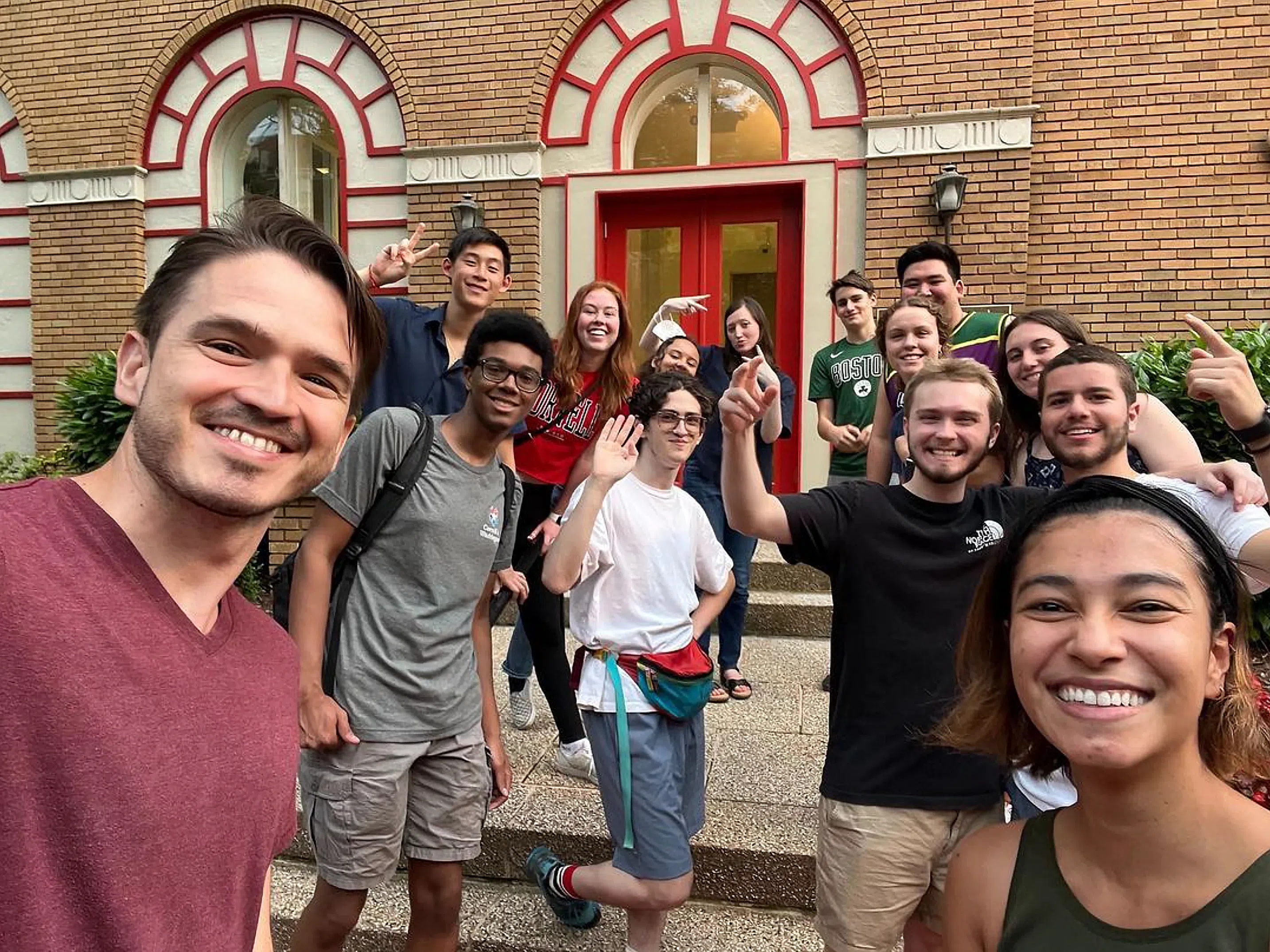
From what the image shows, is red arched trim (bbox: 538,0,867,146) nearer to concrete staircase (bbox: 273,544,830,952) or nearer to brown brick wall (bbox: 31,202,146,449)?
brown brick wall (bbox: 31,202,146,449)

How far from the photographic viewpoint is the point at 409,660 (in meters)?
2.13

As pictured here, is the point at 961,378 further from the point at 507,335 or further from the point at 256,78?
the point at 256,78

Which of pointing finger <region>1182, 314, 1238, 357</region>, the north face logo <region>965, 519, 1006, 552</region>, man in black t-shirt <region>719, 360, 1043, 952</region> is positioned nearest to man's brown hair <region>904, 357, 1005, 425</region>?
man in black t-shirt <region>719, 360, 1043, 952</region>

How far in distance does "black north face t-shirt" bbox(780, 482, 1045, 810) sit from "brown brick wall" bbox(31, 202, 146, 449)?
26.0 feet

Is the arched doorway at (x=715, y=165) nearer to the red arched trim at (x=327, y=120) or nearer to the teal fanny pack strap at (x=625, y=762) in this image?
the red arched trim at (x=327, y=120)

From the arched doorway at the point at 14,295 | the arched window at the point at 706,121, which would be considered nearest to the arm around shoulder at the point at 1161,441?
the arched window at the point at 706,121

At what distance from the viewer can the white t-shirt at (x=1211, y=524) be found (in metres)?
1.88

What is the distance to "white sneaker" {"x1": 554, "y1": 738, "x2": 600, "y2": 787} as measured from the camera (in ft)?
11.0

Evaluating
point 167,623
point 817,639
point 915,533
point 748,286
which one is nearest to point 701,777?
point 915,533

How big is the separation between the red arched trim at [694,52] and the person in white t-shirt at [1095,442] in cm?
502

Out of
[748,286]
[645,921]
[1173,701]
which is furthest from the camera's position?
[748,286]

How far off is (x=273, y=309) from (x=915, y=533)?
1.59 m

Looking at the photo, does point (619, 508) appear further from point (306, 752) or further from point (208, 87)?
point (208, 87)

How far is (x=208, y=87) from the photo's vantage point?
Answer: 7594mm
